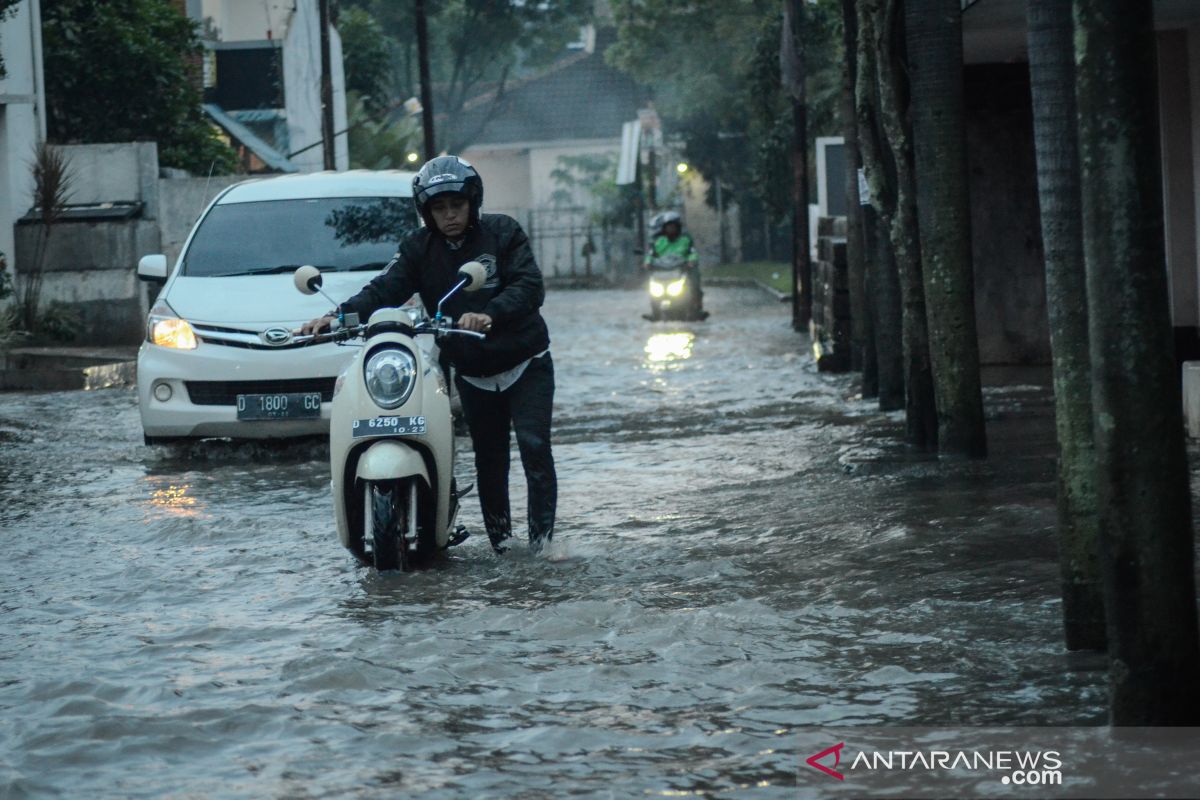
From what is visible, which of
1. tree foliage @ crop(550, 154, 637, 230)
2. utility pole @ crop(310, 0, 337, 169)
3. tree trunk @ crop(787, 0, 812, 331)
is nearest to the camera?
tree trunk @ crop(787, 0, 812, 331)

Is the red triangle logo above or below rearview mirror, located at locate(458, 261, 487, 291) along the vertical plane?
below

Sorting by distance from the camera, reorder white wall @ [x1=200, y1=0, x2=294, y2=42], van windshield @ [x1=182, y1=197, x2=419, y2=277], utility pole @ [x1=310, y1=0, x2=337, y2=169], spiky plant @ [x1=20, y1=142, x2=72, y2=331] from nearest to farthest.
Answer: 1. van windshield @ [x1=182, y1=197, x2=419, y2=277]
2. spiky plant @ [x1=20, y1=142, x2=72, y2=331]
3. utility pole @ [x1=310, y1=0, x2=337, y2=169]
4. white wall @ [x1=200, y1=0, x2=294, y2=42]

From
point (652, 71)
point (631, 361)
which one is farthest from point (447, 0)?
point (631, 361)

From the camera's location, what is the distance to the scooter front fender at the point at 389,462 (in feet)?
24.1

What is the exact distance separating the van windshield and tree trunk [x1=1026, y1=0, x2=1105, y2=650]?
22.3ft

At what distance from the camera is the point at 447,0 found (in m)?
49.9

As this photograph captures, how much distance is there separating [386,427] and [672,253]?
67.0 ft

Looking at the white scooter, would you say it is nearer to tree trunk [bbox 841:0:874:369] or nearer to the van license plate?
the van license plate

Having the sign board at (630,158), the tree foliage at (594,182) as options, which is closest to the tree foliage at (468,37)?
the tree foliage at (594,182)

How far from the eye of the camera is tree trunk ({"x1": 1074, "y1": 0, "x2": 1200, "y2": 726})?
4.49 m

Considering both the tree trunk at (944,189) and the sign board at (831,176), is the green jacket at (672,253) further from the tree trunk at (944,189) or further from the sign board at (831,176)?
the tree trunk at (944,189)

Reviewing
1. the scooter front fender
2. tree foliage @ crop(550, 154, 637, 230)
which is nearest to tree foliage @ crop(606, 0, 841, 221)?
tree foliage @ crop(550, 154, 637, 230)

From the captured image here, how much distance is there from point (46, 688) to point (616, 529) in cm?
348

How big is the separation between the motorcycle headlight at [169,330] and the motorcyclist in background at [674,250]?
53.0 ft
